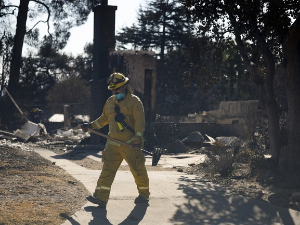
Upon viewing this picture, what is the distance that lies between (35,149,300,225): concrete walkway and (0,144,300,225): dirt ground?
25 centimetres

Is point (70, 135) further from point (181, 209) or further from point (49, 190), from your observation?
point (181, 209)

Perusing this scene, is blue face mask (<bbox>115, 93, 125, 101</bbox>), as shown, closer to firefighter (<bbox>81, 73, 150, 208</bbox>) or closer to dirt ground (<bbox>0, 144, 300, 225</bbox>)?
firefighter (<bbox>81, 73, 150, 208</bbox>)

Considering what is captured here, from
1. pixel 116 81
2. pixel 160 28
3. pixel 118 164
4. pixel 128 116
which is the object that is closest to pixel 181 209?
pixel 118 164

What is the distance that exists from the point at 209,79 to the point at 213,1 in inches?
88.1

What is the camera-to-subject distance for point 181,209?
8.42 m

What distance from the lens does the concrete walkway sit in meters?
7.75

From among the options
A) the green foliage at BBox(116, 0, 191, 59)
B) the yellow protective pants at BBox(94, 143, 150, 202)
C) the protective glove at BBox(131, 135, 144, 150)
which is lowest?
the yellow protective pants at BBox(94, 143, 150, 202)

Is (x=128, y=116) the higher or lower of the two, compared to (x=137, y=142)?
higher

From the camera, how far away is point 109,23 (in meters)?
20.9

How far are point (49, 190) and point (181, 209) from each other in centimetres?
210

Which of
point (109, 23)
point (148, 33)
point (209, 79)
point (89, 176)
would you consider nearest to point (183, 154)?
point (209, 79)

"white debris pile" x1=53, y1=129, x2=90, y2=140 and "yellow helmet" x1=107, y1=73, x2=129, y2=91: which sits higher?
"yellow helmet" x1=107, y1=73, x2=129, y2=91

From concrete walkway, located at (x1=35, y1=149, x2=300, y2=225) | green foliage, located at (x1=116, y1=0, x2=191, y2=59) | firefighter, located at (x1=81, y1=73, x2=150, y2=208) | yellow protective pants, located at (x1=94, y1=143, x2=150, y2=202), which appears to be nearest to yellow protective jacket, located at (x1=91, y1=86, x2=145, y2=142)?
firefighter, located at (x1=81, y1=73, x2=150, y2=208)

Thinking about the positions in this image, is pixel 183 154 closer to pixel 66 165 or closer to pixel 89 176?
pixel 66 165
